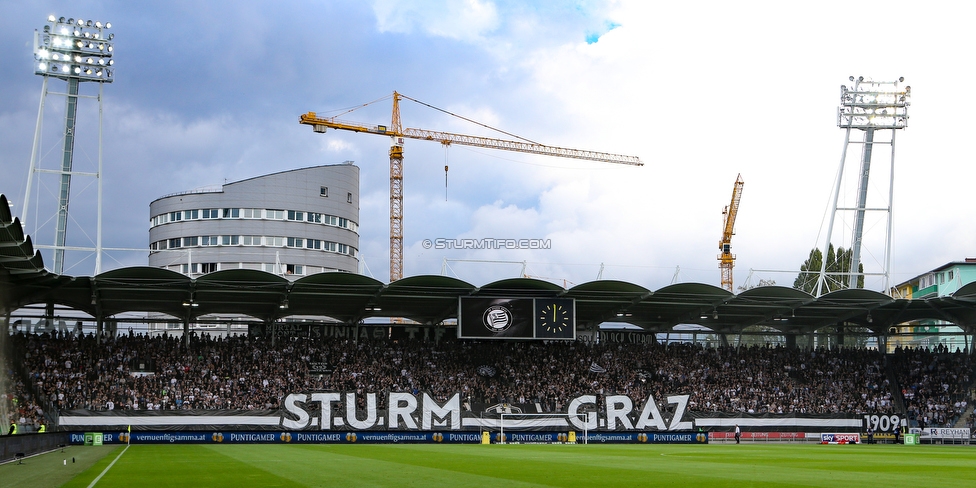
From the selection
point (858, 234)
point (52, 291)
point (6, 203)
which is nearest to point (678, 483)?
point (6, 203)

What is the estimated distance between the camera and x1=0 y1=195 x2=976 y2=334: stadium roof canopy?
47.3 m

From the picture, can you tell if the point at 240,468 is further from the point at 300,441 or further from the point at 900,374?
the point at 900,374

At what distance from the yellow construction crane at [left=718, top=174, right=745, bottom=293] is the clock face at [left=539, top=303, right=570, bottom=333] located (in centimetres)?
8714

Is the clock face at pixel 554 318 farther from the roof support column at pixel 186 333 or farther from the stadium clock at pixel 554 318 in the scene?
the roof support column at pixel 186 333

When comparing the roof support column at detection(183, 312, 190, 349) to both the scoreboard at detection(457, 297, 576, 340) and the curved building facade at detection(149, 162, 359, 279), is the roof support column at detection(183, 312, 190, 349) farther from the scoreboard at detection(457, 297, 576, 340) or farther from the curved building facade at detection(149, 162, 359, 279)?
the curved building facade at detection(149, 162, 359, 279)

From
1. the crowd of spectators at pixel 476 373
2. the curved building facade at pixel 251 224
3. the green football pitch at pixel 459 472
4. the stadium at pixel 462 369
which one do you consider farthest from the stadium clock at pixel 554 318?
the curved building facade at pixel 251 224

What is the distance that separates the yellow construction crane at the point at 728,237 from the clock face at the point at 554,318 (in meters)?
87.1

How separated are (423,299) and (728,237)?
9271cm

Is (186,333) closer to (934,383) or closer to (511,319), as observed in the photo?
(511,319)

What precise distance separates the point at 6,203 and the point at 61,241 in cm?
3669

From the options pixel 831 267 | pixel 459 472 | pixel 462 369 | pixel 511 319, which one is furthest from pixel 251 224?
pixel 459 472

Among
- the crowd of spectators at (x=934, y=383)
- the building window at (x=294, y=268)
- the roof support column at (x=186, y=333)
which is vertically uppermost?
the building window at (x=294, y=268)

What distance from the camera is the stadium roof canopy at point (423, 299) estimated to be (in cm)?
4734

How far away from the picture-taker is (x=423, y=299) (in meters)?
54.0
